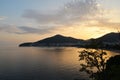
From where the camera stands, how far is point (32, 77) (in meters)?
83.8

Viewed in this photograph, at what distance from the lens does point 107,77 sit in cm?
4047

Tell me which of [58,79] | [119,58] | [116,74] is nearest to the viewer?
[116,74]

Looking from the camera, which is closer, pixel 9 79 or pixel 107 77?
pixel 107 77

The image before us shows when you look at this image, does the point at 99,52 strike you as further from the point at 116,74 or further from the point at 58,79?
the point at 58,79

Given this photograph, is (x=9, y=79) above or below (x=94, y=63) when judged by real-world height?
below

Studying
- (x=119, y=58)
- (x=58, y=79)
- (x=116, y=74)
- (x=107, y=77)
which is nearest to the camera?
(x=116, y=74)

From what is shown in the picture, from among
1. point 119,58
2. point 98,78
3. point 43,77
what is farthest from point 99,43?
point 43,77

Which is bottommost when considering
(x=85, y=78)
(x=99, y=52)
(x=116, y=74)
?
(x=85, y=78)

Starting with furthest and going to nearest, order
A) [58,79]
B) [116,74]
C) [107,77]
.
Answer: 1. [58,79]
2. [107,77]
3. [116,74]

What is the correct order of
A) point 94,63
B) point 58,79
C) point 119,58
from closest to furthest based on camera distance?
point 94,63, point 119,58, point 58,79

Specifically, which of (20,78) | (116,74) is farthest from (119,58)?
(20,78)

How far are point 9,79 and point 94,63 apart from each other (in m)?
44.5

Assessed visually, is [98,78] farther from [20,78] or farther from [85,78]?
[20,78]

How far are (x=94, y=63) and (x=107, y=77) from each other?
391 cm
